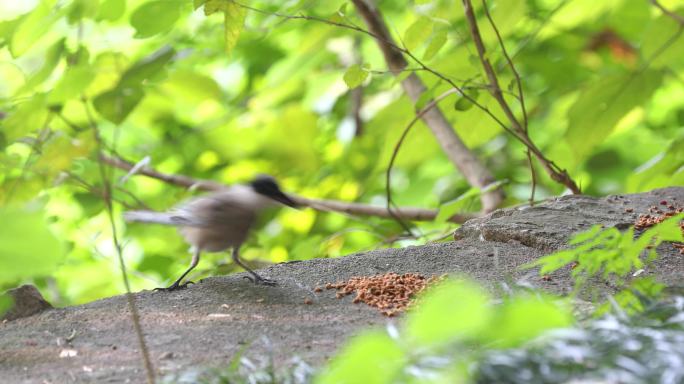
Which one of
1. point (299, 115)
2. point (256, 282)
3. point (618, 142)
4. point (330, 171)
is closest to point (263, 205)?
point (256, 282)

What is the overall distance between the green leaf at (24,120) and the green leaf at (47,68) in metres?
0.09

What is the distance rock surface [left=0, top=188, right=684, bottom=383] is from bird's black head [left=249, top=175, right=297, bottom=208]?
569mm

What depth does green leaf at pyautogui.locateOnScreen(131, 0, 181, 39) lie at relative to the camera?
9.96ft

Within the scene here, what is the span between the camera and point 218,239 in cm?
355

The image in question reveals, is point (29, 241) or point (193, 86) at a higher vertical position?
point (193, 86)

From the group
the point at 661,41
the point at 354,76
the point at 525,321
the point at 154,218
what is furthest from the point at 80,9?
the point at 661,41

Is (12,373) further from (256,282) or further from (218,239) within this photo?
(218,239)

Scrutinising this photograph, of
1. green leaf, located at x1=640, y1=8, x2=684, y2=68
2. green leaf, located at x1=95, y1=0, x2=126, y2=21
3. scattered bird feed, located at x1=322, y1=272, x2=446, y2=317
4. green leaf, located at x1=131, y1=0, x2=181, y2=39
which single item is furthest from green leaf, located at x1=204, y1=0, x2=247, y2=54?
green leaf, located at x1=640, y1=8, x2=684, y2=68

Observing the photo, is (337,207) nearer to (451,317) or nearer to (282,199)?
(282,199)

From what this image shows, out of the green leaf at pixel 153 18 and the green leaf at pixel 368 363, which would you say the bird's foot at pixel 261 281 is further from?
the green leaf at pixel 368 363

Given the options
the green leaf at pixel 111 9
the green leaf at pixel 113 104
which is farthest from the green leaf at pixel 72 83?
the green leaf at pixel 111 9

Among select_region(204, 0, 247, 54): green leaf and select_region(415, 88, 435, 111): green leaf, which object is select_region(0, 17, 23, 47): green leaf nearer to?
select_region(204, 0, 247, 54): green leaf

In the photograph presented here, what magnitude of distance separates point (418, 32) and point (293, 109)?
8.24ft

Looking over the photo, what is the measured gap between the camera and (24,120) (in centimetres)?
285
